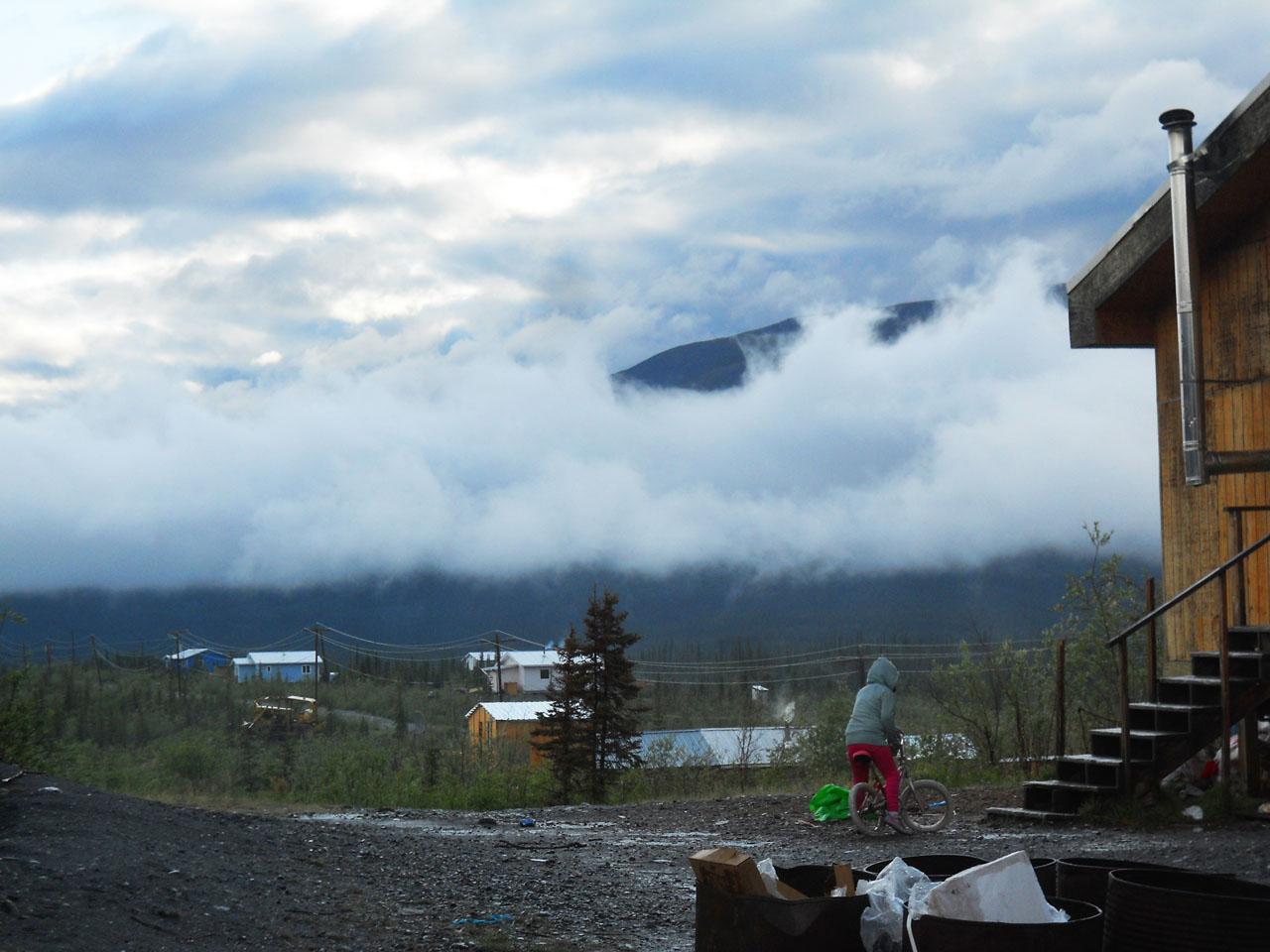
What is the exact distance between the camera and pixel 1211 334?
1537 centimetres

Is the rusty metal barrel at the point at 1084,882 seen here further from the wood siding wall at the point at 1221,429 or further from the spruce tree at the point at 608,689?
the spruce tree at the point at 608,689

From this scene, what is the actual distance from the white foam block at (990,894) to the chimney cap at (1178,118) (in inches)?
434

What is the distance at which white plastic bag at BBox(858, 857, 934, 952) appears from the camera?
5.87m

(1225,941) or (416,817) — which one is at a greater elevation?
(1225,941)

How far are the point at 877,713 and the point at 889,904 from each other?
871cm

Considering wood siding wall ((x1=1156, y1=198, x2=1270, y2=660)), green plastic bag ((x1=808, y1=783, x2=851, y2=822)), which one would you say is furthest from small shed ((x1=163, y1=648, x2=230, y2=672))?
wood siding wall ((x1=1156, y1=198, x2=1270, y2=660))

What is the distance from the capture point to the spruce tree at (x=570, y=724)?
2577 centimetres

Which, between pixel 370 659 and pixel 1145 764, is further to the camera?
pixel 370 659

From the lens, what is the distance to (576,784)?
2494 cm

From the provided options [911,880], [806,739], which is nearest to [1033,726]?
[806,739]

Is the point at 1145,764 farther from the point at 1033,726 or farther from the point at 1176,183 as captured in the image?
the point at 1033,726

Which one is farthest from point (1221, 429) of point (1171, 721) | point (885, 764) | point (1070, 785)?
point (885, 764)

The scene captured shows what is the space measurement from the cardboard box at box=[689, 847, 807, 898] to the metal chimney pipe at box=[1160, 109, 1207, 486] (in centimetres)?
951

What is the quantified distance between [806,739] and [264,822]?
1547 centimetres
